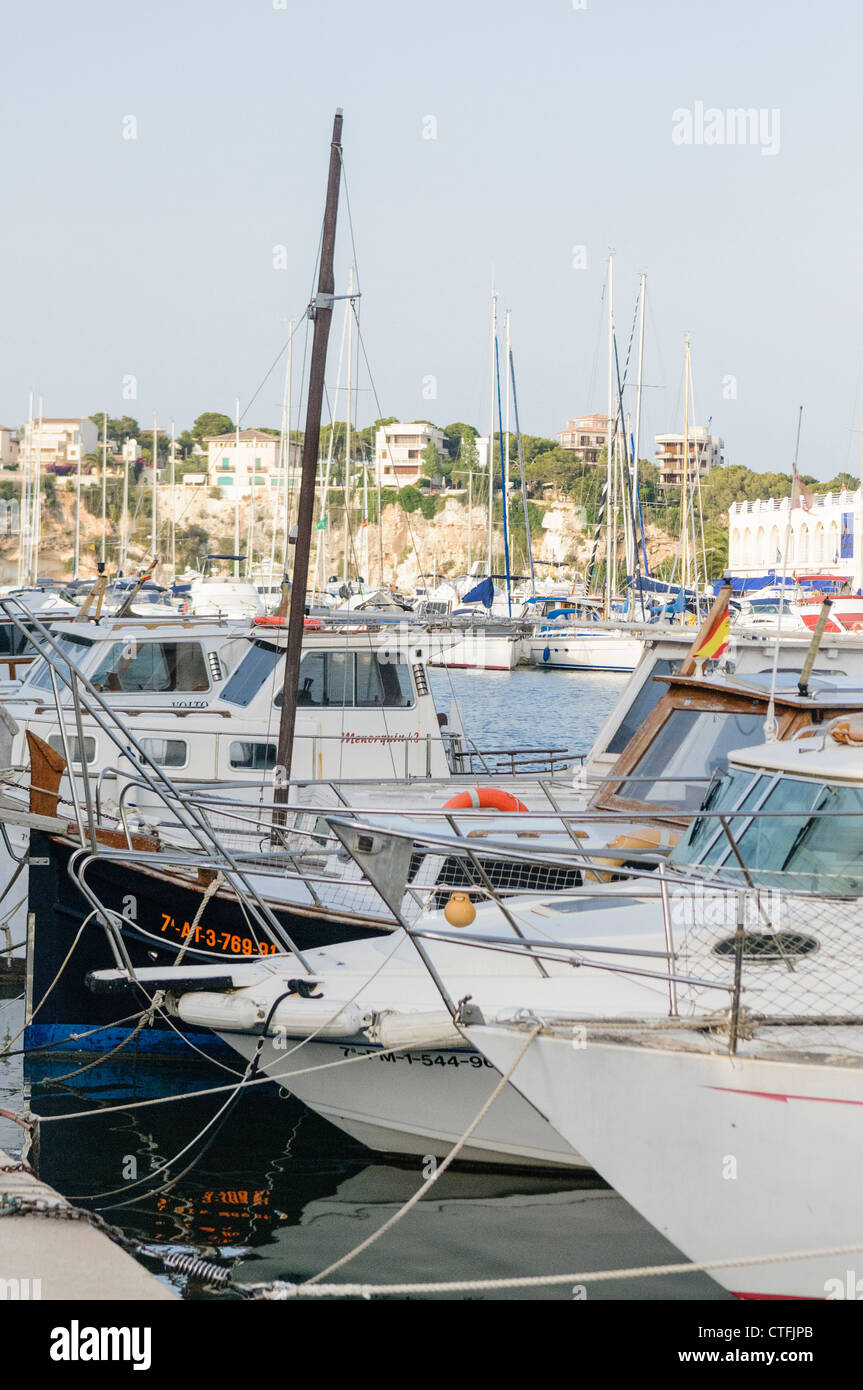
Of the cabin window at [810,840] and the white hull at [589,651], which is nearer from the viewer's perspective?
the cabin window at [810,840]

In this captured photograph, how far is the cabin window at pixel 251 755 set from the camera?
13.9 metres

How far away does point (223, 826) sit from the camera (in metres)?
11.7

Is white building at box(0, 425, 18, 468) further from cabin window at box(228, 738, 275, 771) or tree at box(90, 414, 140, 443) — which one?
cabin window at box(228, 738, 275, 771)

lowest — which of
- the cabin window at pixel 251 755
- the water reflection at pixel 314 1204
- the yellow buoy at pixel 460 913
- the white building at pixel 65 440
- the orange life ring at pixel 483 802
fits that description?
the water reflection at pixel 314 1204

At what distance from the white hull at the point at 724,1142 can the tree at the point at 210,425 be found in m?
170

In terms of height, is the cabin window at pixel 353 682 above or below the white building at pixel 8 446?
below

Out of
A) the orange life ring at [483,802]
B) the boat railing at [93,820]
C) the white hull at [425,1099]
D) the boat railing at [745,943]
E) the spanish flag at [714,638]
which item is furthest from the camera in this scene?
the spanish flag at [714,638]

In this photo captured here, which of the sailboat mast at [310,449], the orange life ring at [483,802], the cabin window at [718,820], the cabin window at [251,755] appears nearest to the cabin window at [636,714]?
the orange life ring at [483,802]

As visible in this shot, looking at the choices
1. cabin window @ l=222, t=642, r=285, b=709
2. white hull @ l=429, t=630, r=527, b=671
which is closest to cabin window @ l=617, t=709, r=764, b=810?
cabin window @ l=222, t=642, r=285, b=709

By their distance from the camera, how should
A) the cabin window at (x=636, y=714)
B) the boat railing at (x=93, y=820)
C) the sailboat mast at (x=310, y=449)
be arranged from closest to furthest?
the boat railing at (x=93, y=820), the sailboat mast at (x=310, y=449), the cabin window at (x=636, y=714)

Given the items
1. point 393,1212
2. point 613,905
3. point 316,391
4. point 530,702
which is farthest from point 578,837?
point 530,702

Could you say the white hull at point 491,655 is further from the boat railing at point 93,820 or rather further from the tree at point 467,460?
the tree at point 467,460

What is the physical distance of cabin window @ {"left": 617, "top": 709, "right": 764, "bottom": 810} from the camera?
10.8 meters

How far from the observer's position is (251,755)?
13953 millimetres
